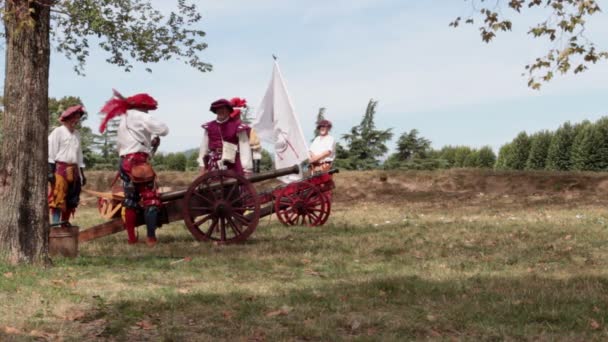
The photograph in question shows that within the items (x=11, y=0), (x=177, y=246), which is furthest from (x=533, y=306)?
(x=11, y=0)

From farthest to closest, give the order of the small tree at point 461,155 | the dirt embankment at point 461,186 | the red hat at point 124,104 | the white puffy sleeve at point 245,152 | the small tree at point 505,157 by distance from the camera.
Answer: the small tree at point 461,155, the small tree at point 505,157, the dirt embankment at point 461,186, the white puffy sleeve at point 245,152, the red hat at point 124,104

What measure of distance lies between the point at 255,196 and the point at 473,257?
2.71m

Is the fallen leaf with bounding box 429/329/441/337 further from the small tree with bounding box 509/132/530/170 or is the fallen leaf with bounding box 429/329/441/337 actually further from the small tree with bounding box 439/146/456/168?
the small tree with bounding box 439/146/456/168

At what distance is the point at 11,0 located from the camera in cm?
724

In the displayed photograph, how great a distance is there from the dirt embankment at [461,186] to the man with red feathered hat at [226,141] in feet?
26.4

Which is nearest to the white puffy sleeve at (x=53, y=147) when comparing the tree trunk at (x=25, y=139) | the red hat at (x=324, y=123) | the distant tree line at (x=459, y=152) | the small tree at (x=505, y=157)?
the tree trunk at (x=25, y=139)

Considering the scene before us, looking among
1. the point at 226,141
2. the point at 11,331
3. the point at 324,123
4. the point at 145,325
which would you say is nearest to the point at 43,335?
the point at 11,331

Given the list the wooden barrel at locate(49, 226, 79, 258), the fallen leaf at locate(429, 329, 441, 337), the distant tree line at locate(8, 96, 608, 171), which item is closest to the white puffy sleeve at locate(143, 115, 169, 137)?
the wooden barrel at locate(49, 226, 79, 258)

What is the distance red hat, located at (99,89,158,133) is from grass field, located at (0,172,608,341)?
1701mm

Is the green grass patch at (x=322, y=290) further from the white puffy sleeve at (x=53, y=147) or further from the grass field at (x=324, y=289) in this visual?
the white puffy sleeve at (x=53, y=147)

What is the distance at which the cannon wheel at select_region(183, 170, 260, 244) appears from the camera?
9.10 meters

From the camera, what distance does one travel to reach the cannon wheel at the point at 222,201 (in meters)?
9.10

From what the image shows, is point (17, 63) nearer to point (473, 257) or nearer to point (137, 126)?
point (137, 126)

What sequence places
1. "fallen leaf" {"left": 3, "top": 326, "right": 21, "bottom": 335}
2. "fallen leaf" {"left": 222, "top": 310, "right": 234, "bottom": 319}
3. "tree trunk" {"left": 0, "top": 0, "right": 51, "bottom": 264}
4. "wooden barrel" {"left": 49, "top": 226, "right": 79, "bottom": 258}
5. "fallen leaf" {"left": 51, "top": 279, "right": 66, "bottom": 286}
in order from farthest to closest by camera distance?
"wooden barrel" {"left": 49, "top": 226, "right": 79, "bottom": 258}
"tree trunk" {"left": 0, "top": 0, "right": 51, "bottom": 264}
"fallen leaf" {"left": 51, "top": 279, "right": 66, "bottom": 286}
"fallen leaf" {"left": 222, "top": 310, "right": 234, "bottom": 319}
"fallen leaf" {"left": 3, "top": 326, "right": 21, "bottom": 335}
